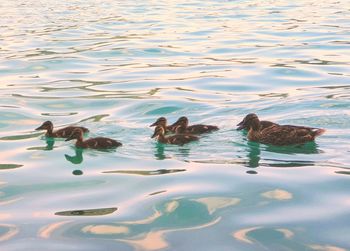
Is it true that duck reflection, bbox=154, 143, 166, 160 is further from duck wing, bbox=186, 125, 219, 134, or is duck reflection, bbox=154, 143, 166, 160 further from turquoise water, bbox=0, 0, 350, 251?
duck wing, bbox=186, 125, 219, 134

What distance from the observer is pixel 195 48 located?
64.7ft

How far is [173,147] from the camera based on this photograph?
33.6 feet

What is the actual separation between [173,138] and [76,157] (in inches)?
49.1

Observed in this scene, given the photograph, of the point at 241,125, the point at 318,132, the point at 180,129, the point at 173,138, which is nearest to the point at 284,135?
the point at 318,132

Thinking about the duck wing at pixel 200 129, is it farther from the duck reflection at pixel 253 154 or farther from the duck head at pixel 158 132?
the duck reflection at pixel 253 154

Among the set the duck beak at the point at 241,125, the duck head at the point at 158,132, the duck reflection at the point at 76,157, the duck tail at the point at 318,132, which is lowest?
the duck reflection at the point at 76,157

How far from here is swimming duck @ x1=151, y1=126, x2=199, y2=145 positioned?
1018 centimetres

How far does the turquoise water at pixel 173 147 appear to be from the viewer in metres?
7.03

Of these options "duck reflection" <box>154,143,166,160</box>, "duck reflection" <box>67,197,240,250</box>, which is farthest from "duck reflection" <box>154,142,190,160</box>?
"duck reflection" <box>67,197,240,250</box>

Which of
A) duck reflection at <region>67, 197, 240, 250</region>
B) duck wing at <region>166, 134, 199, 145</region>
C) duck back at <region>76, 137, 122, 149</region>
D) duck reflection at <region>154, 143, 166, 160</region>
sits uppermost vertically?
duck wing at <region>166, 134, 199, 145</region>

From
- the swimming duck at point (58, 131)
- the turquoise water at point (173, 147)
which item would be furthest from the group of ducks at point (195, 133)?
the turquoise water at point (173, 147)

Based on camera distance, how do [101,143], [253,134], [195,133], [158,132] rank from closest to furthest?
[101,143] < [253,134] < [158,132] < [195,133]

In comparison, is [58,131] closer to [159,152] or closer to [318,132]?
[159,152]

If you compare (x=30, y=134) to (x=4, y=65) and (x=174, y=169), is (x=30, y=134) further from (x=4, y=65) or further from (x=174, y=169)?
(x=4, y=65)
